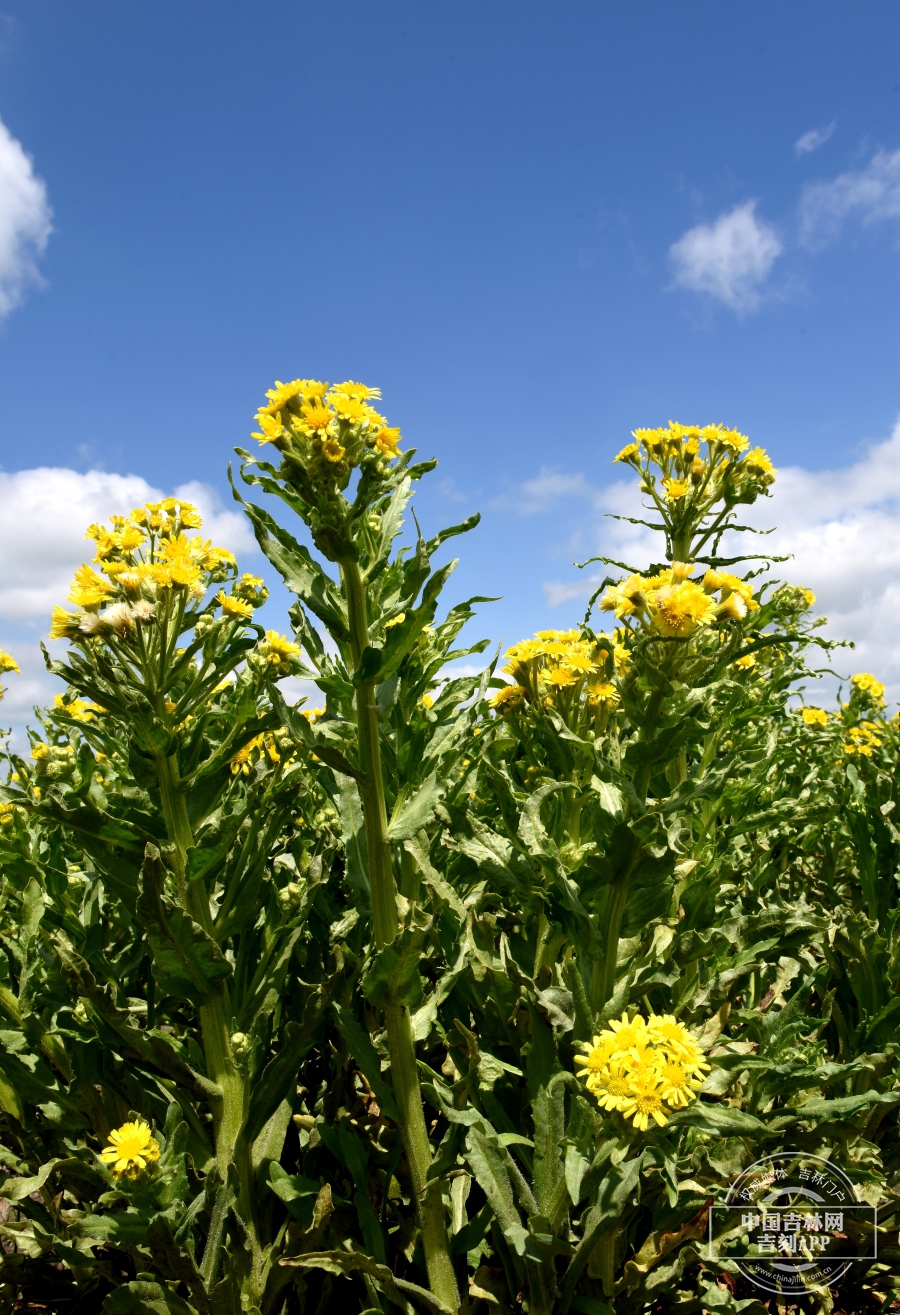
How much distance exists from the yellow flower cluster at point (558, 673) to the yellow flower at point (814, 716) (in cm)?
317

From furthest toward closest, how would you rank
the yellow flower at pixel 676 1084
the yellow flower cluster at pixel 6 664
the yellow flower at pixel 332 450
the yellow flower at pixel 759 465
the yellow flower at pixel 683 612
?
the yellow flower cluster at pixel 6 664 < the yellow flower at pixel 759 465 < the yellow flower at pixel 683 612 < the yellow flower at pixel 332 450 < the yellow flower at pixel 676 1084

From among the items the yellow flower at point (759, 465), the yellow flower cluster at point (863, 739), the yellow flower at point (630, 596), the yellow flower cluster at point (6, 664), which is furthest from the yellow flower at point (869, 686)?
the yellow flower cluster at point (6, 664)

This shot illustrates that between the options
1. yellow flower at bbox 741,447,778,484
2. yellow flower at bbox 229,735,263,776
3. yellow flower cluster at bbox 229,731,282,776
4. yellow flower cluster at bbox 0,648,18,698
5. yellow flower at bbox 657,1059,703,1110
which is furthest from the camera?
yellow flower cluster at bbox 0,648,18,698

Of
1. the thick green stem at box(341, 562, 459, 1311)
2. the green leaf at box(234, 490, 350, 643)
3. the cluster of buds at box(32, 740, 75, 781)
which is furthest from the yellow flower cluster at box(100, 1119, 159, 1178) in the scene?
the green leaf at box(234, 490, 350, 643)

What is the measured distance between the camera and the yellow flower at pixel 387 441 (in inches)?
79.4

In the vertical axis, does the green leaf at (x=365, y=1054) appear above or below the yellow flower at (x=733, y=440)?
below

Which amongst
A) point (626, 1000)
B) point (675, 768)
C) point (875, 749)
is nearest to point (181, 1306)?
point (626, 1000)

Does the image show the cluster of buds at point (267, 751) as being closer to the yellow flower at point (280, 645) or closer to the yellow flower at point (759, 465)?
the yellow flower at point (280, 645)

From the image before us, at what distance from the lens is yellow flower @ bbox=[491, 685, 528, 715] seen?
116 inches

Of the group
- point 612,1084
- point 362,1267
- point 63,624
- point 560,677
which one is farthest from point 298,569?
point 362,1267

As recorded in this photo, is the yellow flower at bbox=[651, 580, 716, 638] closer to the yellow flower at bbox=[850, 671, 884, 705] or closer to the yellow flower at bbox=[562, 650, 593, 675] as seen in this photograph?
the yellow flower at bbox=[562, 650, 593, 675]

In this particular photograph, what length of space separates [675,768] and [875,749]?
291 centimetres

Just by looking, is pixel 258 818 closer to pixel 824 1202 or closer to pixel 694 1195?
pixel 694 1195

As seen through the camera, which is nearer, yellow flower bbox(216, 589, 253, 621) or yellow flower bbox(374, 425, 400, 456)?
yellow flower bbox(374, 425, 400, 456)
